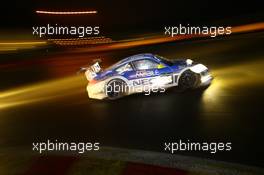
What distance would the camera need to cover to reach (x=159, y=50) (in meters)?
5.47

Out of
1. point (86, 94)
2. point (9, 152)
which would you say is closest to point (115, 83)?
point (86, 94)

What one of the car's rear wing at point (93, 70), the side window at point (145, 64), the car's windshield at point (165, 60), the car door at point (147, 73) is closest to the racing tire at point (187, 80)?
the car's windshield at point (165, 60)

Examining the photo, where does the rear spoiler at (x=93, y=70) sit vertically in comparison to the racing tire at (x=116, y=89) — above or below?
above

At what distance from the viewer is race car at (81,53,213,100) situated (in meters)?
5.49

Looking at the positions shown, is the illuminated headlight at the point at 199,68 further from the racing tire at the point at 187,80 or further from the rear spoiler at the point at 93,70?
the rear spoiler at the point at 93,70

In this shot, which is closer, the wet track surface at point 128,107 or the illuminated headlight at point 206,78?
the wet track surface at point 128,107

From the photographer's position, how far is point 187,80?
585 cm

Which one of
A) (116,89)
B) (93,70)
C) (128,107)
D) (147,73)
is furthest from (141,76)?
(93,70)

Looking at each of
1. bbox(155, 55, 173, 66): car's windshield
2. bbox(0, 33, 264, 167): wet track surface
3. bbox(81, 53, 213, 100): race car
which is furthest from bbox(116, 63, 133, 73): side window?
bbox(155, 55, 173, 66): car's windshield

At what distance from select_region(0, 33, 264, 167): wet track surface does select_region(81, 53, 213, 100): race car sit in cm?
10

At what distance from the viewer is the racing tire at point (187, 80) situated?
5785 mm

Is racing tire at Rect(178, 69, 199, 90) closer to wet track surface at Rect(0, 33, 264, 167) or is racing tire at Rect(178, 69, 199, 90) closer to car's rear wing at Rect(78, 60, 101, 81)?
wet track surface at Rect(0, 33, 264, 167)

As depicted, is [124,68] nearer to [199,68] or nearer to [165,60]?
[165,60]

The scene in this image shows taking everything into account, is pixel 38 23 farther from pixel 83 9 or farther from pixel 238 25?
pixel 238 25
